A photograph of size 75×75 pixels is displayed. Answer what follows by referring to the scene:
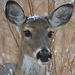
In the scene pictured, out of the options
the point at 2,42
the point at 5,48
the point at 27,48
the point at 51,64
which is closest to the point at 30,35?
the point at 27,48

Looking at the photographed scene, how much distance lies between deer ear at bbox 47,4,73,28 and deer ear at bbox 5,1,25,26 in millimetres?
503

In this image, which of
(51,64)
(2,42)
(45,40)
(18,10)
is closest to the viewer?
(45,40)

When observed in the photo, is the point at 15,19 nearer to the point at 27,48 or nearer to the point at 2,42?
the point at 27,48

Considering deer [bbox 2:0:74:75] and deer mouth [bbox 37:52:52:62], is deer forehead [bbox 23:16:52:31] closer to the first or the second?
deer [bbox 2:0:74:75]

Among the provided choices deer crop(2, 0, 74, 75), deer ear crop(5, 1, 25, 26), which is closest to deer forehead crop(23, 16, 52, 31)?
deer crop(2, 0, 74, 75)

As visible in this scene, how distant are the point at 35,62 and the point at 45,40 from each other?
431 millimetres

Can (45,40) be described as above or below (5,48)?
above

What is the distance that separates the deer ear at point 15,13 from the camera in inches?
165

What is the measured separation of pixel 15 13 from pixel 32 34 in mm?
565

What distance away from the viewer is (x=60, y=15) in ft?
14.9

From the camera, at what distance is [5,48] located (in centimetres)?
778

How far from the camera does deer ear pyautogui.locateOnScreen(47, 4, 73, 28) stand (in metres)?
4.37

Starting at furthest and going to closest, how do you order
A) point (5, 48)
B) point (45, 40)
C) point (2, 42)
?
1. point (2, 42)
2. point (5, 48)
3. point (45, 40)

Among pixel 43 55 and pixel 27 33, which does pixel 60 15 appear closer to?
pixel 27 33
